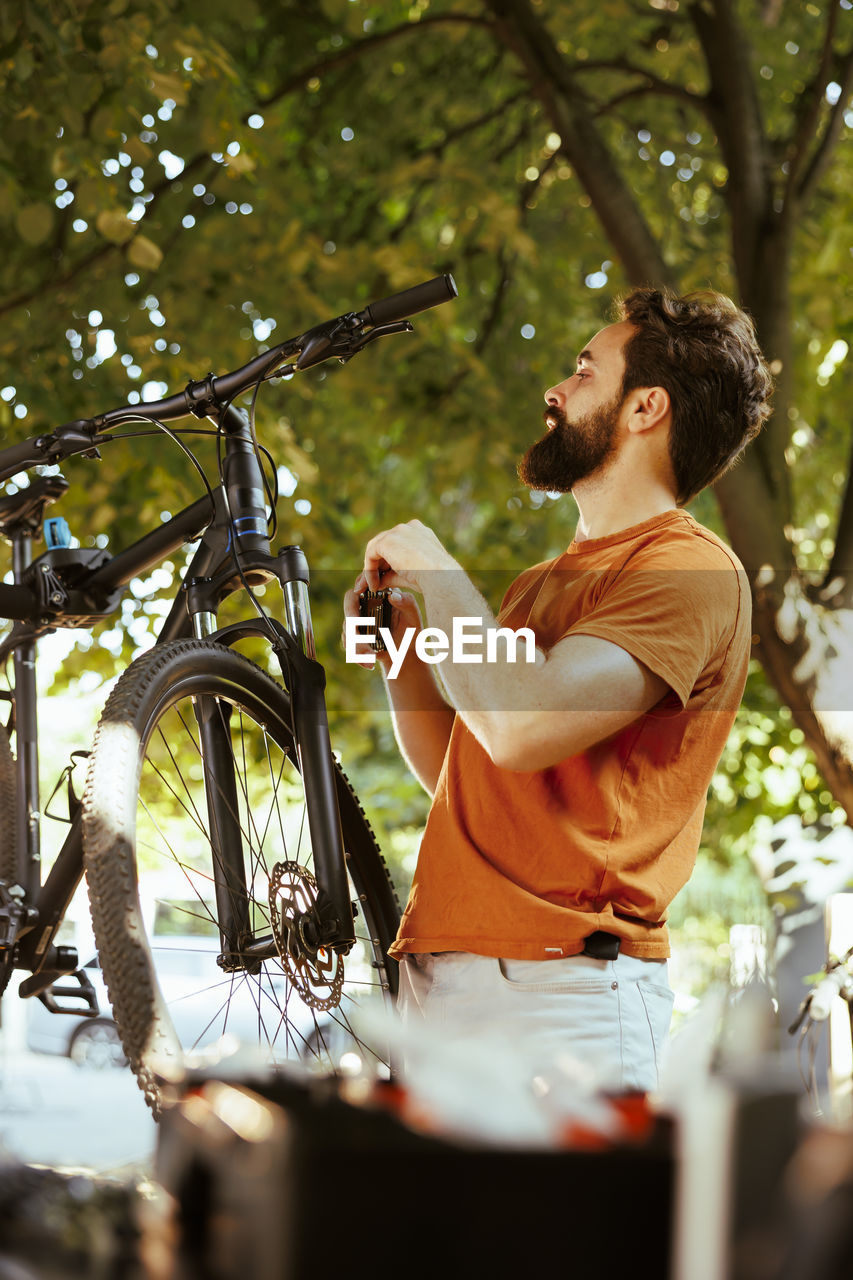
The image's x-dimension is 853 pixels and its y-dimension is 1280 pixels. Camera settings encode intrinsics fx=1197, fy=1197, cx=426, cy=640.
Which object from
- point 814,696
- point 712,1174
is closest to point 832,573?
point 814,696

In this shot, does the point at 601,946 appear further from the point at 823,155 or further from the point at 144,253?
the point at 823,155

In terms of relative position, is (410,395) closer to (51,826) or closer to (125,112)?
(125,112)

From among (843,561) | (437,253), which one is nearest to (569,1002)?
(843,561)

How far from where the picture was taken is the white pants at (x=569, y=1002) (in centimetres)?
123

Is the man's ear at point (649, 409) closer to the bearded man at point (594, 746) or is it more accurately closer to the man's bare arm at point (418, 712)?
the bearded man at point (594, 746)

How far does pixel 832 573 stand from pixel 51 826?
235cm

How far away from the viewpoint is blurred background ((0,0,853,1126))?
2.90 m

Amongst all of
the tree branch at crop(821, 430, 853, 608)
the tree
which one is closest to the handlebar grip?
the tree

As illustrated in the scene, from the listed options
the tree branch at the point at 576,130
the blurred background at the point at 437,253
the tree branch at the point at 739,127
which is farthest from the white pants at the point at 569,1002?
the tree branch at the point at 739,127

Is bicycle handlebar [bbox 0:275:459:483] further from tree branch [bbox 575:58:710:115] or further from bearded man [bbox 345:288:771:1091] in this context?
tree branch [bbox 575:58:710:115]

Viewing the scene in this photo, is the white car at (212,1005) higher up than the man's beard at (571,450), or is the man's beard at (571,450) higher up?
the man's beard at (571,450)

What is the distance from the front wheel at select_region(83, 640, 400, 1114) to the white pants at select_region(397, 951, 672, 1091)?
0.37 feet

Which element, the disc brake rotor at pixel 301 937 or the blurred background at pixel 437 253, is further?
the blurred background at pixel 437 253

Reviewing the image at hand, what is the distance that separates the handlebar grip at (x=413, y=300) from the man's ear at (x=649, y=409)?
0.38m
